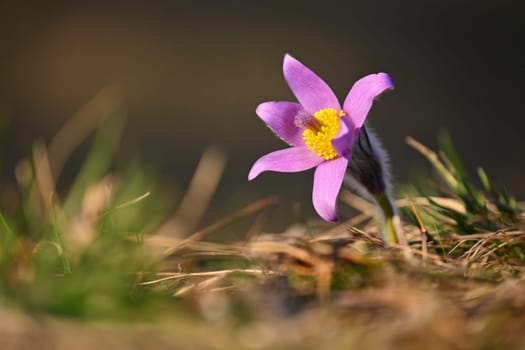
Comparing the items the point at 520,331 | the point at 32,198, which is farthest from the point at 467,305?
the point at 32,198

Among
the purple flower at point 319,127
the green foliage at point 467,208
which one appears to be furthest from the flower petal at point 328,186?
the green foliage at point 467,208

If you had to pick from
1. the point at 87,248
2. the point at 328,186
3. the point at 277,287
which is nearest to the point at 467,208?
the point at 328,186

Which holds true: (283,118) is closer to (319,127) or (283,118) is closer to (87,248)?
(319,127)

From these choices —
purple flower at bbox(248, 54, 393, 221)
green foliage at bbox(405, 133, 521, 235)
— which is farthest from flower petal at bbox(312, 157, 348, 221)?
green foliage at bbox(405, 133, 521, 235)

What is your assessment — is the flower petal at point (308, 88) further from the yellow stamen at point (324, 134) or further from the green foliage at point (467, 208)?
the green foliage at point (467, 208)

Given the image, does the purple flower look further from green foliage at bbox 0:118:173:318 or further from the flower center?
green foliage at bbox 0:118:173:318

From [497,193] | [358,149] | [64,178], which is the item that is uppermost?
[358,149]

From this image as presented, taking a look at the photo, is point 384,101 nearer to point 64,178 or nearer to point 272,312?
point 64,178
